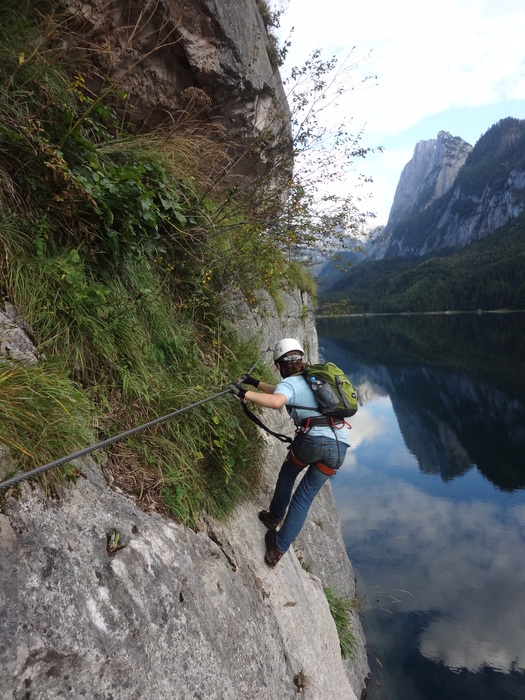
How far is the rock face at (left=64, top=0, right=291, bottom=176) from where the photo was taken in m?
4.84

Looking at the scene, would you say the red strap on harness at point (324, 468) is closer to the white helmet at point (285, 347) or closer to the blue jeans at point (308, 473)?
the blue jeans at point (308, 473)

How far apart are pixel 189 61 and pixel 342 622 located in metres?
8.88

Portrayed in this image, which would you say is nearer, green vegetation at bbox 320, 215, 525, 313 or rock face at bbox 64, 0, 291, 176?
rock face at bbox 64, 0, 291, 176

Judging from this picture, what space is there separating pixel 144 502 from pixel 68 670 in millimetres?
1309

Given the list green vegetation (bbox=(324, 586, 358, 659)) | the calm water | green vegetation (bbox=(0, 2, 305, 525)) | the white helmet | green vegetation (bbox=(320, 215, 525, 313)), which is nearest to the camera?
green vegetation (bbox=(0, 2, 305, 525))

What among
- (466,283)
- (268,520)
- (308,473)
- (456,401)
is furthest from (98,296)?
(466,283)

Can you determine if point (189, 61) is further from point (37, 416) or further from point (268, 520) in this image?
point (268, 520)

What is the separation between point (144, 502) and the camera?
10.6 ft

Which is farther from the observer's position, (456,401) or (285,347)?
(456,401)

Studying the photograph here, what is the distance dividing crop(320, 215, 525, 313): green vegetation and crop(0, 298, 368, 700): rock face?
4227 inches

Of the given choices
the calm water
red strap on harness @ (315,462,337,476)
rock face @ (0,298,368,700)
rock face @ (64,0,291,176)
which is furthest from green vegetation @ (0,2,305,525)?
the calm water

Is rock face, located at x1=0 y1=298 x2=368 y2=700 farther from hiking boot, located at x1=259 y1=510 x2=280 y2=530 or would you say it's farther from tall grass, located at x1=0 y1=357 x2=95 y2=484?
hiking boot, located at x1=259 y1=510 x2=280 y2=530

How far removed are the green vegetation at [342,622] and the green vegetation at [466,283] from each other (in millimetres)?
104508

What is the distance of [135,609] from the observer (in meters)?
2.46
